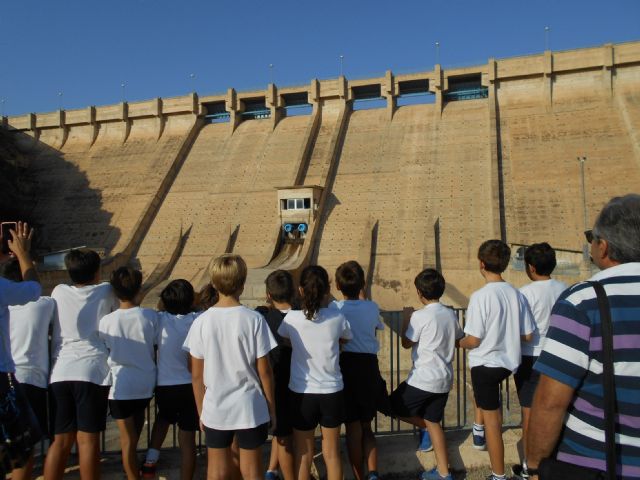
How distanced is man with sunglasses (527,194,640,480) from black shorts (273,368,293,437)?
2.17 m

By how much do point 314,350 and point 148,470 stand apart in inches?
68.2

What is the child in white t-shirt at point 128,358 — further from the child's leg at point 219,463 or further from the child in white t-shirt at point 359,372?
the child in white t-shirt at point 359,372

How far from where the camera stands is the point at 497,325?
4133mm

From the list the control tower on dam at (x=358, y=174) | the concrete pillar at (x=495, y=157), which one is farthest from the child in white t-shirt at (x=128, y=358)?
the concrete pillar at (x=495, y=157)

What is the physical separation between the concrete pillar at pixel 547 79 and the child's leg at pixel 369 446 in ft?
86.2

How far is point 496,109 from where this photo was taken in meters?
27.7

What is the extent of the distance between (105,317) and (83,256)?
498 millimetres

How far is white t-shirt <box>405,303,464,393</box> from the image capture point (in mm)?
4246

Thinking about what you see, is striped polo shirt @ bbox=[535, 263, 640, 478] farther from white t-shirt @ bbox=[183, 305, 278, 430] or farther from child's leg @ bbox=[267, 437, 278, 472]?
child's leg @ bbox=[267, 437, 278, 472]

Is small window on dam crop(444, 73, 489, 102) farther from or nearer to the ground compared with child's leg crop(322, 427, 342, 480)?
farther from the ground

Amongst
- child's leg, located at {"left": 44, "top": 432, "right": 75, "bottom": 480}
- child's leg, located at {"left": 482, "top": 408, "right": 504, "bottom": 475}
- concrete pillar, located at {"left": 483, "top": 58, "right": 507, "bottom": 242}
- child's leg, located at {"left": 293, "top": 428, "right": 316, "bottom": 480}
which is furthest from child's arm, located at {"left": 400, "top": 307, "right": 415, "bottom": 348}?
concrete pillar, located at {"left": 483, "top": 58, "right": 507, "bottom": 242}

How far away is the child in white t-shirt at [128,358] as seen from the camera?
4023mm

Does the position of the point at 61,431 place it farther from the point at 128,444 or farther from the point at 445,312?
the point at 445,312

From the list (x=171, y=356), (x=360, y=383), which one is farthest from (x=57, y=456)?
(x=360, y=383)
